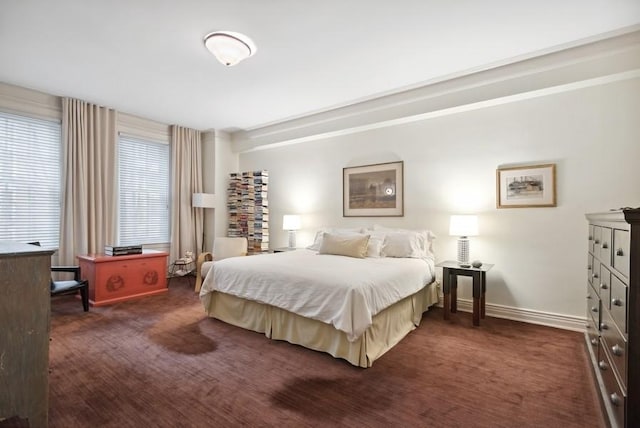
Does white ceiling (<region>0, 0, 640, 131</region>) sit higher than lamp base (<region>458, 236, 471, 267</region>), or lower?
higher

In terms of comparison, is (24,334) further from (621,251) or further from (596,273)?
(596,273)

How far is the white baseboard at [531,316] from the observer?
3.13m

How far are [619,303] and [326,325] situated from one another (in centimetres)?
183

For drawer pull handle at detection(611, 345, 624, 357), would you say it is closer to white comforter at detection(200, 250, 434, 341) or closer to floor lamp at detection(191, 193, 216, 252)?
white comforter at detection(200, 250, 434, 341)

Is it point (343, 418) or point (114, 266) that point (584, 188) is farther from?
point (114, 266)

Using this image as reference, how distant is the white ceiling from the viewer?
240 centimetres

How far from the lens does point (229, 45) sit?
279 cm

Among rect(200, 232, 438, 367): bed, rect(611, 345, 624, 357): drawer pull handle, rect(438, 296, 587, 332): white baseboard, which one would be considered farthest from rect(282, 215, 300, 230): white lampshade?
rect(611, 345, 624, 357): drawer pull handle

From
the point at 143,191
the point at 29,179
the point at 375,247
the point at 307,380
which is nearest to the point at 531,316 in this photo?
the point at 375,247

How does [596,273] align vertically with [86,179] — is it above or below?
below

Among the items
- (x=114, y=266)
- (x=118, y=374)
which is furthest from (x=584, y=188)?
(x=114, y=266)

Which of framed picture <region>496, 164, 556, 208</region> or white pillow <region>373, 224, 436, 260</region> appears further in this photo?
white pillow <region>373, 224, 436, 260</region>

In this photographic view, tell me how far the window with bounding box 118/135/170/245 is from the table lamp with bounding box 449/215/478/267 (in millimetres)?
4742

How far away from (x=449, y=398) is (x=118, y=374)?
7.57 feet
